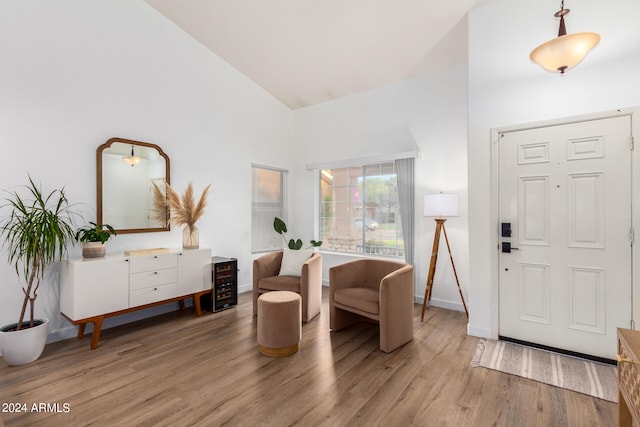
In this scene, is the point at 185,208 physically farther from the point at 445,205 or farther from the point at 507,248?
the point at 507,248

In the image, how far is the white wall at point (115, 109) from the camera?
2.82 metres

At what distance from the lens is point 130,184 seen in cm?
357

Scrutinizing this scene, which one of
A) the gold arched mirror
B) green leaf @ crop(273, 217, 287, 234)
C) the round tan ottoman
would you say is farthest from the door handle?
the gold arched mirror

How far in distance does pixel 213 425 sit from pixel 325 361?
40.7 inches

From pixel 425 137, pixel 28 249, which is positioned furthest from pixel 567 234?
pixel 28 249

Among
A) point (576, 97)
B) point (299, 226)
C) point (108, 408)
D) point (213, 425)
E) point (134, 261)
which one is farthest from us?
point (299, 226)

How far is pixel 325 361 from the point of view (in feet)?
8.48

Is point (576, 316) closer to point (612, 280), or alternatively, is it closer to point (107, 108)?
point (612, 280)

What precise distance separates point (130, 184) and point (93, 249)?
3.04 feet

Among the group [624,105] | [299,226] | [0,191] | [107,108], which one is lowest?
[299,226]

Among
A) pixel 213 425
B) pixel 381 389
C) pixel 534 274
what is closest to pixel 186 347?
pixel 213 425

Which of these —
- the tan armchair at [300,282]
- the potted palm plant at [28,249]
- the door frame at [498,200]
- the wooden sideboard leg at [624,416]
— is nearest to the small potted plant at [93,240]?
the potted palm plant at [28,249]

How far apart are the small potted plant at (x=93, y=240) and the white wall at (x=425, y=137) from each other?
129 inches

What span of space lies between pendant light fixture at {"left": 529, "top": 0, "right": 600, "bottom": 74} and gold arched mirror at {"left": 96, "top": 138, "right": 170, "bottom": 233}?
3994 mm
